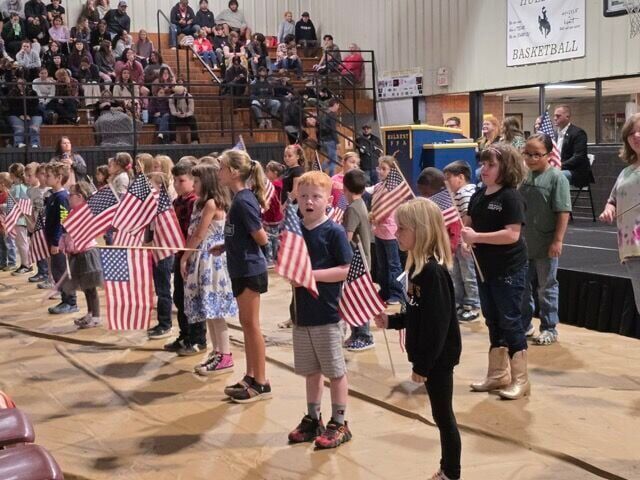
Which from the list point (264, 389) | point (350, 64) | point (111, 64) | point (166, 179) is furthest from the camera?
point (350, 64)

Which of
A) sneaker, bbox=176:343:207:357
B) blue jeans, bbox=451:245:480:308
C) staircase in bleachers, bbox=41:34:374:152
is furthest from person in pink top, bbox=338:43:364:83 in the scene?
sneaker, bbox=176:343:207:357

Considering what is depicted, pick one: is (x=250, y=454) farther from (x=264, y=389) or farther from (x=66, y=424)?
(x=66, y=424)

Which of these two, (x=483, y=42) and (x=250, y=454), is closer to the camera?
(x=250, y=454)

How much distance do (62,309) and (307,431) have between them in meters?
4.99

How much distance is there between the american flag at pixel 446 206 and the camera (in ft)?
20.0

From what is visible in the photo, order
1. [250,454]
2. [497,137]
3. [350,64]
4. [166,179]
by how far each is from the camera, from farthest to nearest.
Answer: [350,64], [497,137], [166,179], [250,454]

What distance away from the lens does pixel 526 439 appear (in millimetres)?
4598

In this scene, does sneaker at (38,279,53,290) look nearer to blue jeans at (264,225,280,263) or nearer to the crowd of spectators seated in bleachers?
blue jeans at (264,225,280,263)

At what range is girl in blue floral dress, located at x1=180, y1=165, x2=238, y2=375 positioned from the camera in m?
6.14

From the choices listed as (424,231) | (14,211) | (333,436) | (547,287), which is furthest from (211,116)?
(424,231)

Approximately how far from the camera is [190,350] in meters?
6.91

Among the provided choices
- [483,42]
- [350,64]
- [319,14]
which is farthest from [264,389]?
[319,14]

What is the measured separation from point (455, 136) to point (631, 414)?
9961mm

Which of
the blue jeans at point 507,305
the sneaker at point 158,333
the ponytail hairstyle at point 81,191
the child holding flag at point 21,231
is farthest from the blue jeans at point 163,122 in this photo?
the blue jeans at point 507,305
